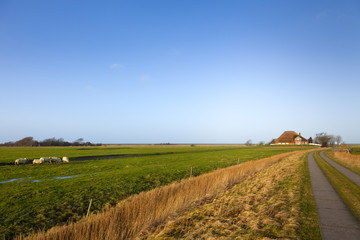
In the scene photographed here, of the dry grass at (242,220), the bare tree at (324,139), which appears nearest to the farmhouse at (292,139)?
the bare tree at (324,139)

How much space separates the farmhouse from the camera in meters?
135

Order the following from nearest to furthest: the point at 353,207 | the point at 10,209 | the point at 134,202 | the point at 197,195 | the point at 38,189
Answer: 1. the point at 353,207
2. the point at 134,202
3. the point at 10,209
4. the point at 197,195
5. the point at 38,189

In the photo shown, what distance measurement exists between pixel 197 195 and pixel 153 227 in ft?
15.1

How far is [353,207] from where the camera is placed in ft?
27.6

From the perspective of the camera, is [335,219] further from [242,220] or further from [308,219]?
[242,220]

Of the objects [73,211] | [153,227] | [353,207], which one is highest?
[353,207]

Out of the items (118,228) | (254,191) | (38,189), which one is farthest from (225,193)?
(38,189)

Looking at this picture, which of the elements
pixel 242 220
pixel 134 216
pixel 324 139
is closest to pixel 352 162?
pixel 242 220

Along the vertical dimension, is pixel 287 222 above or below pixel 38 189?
above

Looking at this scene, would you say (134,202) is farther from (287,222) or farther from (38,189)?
(38,189)

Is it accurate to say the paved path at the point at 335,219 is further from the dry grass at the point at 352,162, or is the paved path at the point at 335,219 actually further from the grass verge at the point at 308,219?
the dry grass at the point at 352,162

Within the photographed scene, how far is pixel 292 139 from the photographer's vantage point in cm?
13812

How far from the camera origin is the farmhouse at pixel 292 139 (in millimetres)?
134875

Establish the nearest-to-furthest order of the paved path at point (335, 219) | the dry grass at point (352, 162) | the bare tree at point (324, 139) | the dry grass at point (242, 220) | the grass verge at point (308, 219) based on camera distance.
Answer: the paved path at point (335, 219) < the grass verge at point (308, 219) < the dry grass at point (242, 220) < the dry grass at point (352, 162) < the bare tree at point (324, 139)
